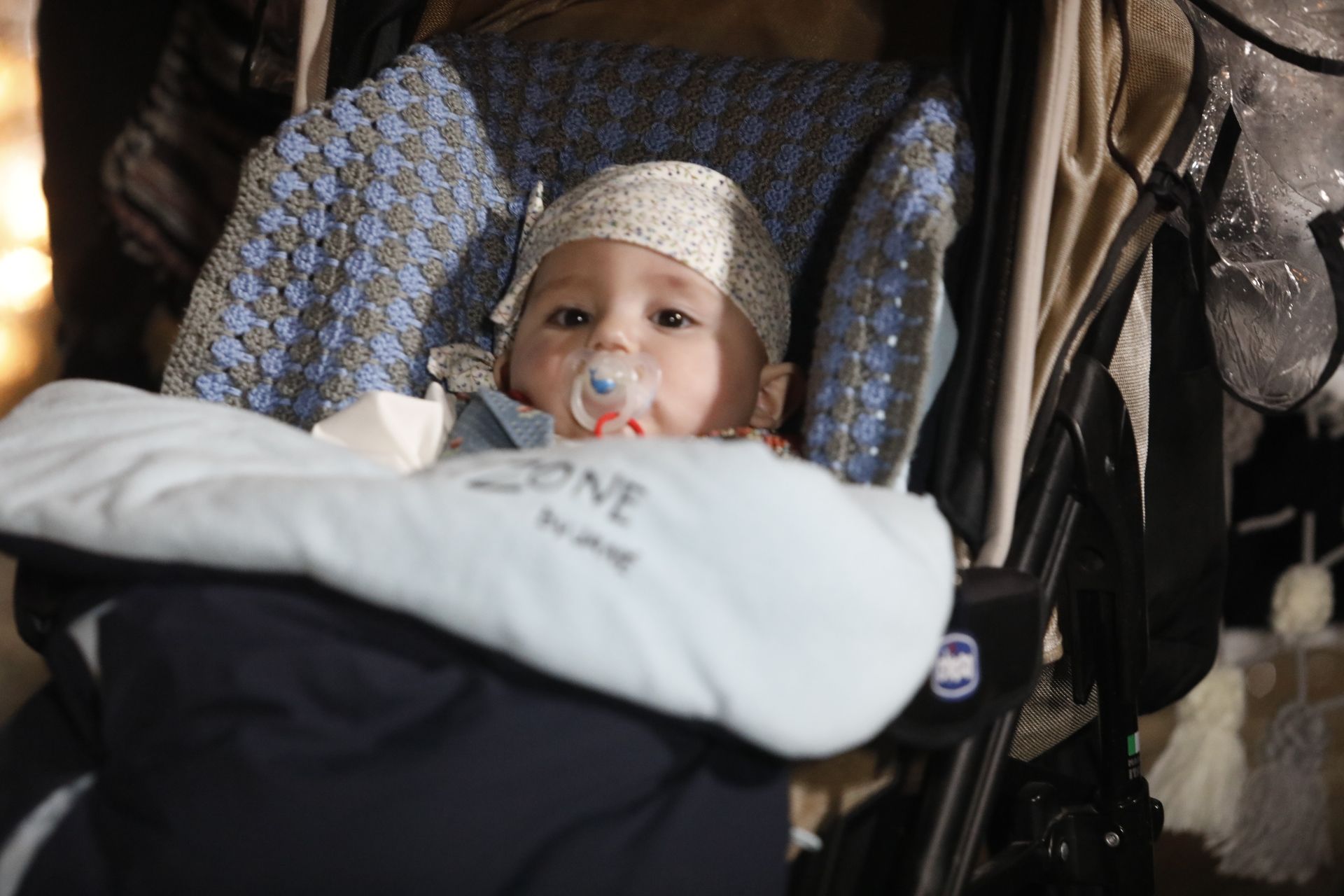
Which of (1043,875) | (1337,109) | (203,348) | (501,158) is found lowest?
(1043,875)

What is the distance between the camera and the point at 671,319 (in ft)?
3.31

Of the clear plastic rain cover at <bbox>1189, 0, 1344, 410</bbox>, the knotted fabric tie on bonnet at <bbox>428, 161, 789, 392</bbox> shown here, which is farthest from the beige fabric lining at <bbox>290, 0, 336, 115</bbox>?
the clear plastic rain cover at <bbox>1189, 0, 1344, 410</bbox>

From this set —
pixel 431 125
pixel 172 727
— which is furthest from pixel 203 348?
pixel 172 727

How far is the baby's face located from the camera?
3.18 feet

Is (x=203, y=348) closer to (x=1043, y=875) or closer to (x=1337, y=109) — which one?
(x=1043, y=875)

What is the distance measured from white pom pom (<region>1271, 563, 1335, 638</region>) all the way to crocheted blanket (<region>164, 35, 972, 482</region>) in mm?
968

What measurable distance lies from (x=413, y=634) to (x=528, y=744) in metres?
0.09

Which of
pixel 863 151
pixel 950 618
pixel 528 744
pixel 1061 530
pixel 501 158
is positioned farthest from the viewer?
pixel 501 158

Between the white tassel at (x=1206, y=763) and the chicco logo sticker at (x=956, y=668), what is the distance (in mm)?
948

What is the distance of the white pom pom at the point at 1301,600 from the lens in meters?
1.61

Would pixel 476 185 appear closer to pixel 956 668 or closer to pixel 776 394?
pixel 776 394

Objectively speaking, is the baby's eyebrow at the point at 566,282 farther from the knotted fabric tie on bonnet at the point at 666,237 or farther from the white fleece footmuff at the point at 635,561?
the white fleece footmuff at the point at 635,561

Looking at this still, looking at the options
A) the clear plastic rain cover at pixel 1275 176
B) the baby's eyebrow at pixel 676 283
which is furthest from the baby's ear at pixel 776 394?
the clear plastic rain cover at pixel 1275 176

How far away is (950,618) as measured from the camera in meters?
0.67
